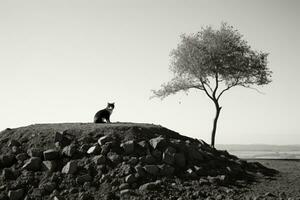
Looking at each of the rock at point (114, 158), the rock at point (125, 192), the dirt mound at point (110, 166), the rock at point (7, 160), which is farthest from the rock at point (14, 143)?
the rock at point (125, 192)

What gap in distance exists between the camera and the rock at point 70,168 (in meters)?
14.1

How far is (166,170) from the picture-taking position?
14.2 metres

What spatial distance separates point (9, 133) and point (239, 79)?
19.4 meters

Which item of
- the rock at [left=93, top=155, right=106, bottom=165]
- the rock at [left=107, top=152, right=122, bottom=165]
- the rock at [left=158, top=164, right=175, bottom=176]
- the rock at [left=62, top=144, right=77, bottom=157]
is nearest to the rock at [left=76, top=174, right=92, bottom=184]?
the rock at [left=93, top=155, right=106, bottom=165]

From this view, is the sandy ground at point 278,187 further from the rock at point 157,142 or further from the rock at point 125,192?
the rock at point 125,192

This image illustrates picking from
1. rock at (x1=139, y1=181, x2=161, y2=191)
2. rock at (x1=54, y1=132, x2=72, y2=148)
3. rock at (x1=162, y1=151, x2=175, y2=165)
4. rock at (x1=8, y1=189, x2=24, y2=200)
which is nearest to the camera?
rock at (x1=139, y1=181, x2=161, y2=191)

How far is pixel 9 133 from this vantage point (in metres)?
18.1

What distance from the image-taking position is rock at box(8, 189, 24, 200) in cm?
1325

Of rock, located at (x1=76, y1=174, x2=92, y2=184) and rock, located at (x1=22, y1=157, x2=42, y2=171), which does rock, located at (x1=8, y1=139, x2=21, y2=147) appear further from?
rock, located at (x1=76, y1=174, x2=92, y2=184)

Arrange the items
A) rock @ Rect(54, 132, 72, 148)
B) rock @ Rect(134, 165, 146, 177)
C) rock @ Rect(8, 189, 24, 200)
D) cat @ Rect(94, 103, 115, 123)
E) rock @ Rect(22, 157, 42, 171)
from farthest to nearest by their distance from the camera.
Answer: cat @ Rect(94, 103, 115, 123), rock @ Rect(54, 132, 72, 148), rock @ Rect(22, 157, 42, 171), rock @ Rect(134, 165, 146, 177), rock @ Rect(8, 189, 24, 200)

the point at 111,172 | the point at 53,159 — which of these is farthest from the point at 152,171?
the point at 53,159

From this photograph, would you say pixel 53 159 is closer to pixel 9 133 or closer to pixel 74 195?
pixel 74 195

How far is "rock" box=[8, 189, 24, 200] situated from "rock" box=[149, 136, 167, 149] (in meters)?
5.98

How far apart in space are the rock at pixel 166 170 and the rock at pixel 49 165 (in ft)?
15.1
